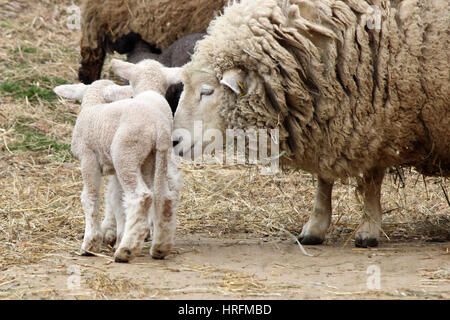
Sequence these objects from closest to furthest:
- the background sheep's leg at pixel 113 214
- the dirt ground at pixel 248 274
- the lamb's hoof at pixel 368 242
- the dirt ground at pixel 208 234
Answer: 1. the dirt ground at pixel 248 274
2. the dirt ground at pixel 208 234
3. the background sheep's leg at pixel 113 214
4. the lamb's hoof at pixel 368 242

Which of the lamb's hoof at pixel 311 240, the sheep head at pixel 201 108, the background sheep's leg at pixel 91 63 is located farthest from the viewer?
the background sheep's leg at pixel 91 63

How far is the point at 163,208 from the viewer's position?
4164 millimetres

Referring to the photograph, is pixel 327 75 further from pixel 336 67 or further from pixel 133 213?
pixel 133 213

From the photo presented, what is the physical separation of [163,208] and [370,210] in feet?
4.54

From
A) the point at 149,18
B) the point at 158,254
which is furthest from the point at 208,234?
the point at 149,18

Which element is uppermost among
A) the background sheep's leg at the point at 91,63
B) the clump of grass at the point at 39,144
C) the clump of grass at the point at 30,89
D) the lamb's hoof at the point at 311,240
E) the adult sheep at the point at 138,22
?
the adult sheep at the point at 138,22

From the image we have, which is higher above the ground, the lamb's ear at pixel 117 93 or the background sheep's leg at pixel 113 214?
the lamb's ear at pixel 117 93

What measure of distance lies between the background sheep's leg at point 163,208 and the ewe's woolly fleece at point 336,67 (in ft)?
1.49

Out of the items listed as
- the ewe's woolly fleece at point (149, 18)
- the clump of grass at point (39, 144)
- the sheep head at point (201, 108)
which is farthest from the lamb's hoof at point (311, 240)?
the clump of grass at point (39, 144)

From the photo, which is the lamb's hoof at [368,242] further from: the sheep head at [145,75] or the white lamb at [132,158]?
the sheep head at [145,75]

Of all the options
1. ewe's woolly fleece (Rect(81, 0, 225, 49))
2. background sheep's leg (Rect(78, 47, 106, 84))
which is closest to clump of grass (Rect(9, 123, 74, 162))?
background sheep's leg (Rect(78, 47, 106, 84))

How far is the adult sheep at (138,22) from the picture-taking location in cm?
689

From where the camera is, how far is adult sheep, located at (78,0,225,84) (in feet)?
22.6

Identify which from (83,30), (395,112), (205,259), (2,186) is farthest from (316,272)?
(83,30)
